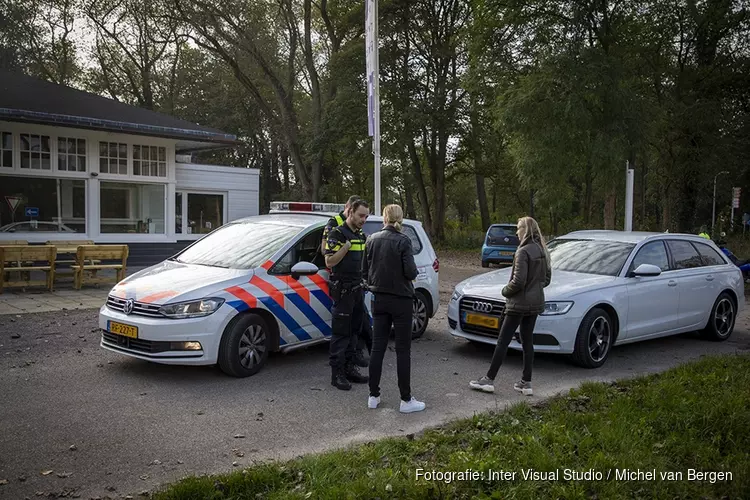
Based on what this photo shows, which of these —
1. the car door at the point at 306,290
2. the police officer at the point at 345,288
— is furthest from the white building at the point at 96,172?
the police officer at the point at 345,288

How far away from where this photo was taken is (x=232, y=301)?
688 centimetres

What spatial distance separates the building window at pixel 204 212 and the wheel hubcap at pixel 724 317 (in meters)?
14.8

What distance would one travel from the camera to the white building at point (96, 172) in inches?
637

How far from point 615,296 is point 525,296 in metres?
2.07

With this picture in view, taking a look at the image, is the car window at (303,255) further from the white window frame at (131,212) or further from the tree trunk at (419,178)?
the tree trunk at (419,178)

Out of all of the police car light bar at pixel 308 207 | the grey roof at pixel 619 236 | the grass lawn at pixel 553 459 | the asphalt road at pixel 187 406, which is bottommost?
the asphalt road at pixel 187 406

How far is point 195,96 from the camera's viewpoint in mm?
42594

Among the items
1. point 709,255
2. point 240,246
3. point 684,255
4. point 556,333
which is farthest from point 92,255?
point 709,255

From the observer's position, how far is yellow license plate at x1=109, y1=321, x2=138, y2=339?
6.74m

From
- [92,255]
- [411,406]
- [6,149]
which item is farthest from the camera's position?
[6,149]

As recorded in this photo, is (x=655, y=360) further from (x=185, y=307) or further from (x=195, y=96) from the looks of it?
(x=195, y=96)

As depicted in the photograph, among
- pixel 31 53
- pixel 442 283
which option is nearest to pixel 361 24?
pixel 31 53

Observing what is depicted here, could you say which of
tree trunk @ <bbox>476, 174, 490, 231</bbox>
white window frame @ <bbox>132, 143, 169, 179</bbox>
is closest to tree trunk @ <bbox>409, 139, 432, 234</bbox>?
tree trunk @ <bbox>476, 174, 490, 231</bbox>

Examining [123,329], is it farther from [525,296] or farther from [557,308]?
[557,308]
